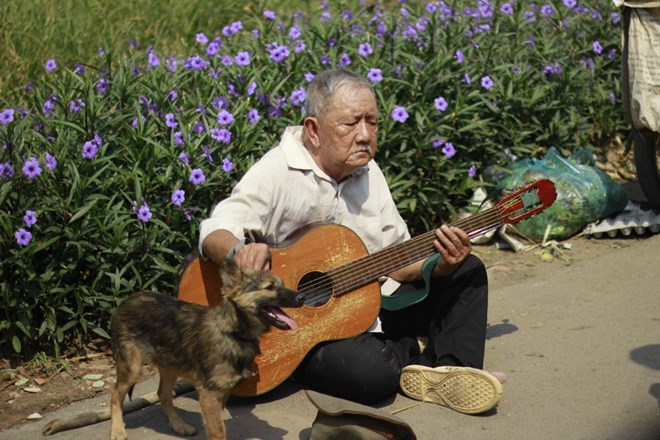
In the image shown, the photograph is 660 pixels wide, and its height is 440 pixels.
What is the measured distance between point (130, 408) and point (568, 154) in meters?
4.06

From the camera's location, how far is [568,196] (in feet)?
22.0

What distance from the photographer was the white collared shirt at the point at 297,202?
4.47 metres

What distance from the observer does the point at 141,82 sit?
232 inches

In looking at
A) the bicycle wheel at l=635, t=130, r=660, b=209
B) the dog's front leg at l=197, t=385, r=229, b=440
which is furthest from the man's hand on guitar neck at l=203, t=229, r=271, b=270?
the bicycle wheel at l=635, t=130, r=660, b=209

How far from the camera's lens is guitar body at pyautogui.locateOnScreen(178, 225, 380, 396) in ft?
14.4

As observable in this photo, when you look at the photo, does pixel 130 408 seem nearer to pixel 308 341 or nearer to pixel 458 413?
pixel 308 341

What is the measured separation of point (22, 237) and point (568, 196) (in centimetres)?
361

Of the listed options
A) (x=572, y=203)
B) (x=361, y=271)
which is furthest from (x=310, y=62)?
(x=361, y=271)

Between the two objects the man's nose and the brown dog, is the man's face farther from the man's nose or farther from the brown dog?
the brown dog

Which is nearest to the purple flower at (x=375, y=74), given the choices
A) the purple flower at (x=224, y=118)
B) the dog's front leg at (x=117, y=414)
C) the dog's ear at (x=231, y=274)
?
the purple flower at (x=224, y=118)

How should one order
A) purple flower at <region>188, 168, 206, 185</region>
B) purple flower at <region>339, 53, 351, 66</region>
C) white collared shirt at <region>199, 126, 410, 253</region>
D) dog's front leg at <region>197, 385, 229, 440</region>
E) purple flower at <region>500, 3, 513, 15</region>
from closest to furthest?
1. dog's front leg at <region>197, 385, 229, 440</region>
2. white collared shirt at <region>199, 126, 410, 253</region>
3. purple flower at <region>188, 168, 206, 185</region>
4. purple flower at <region>339, 53, 351, 66</region>
5. purple flower at <region>500, 3, 513, 15</region>

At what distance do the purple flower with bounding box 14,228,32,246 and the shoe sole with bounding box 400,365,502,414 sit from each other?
73.2 inches

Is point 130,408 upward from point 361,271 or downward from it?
downward

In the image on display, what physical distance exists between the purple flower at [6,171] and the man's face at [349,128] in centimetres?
152
